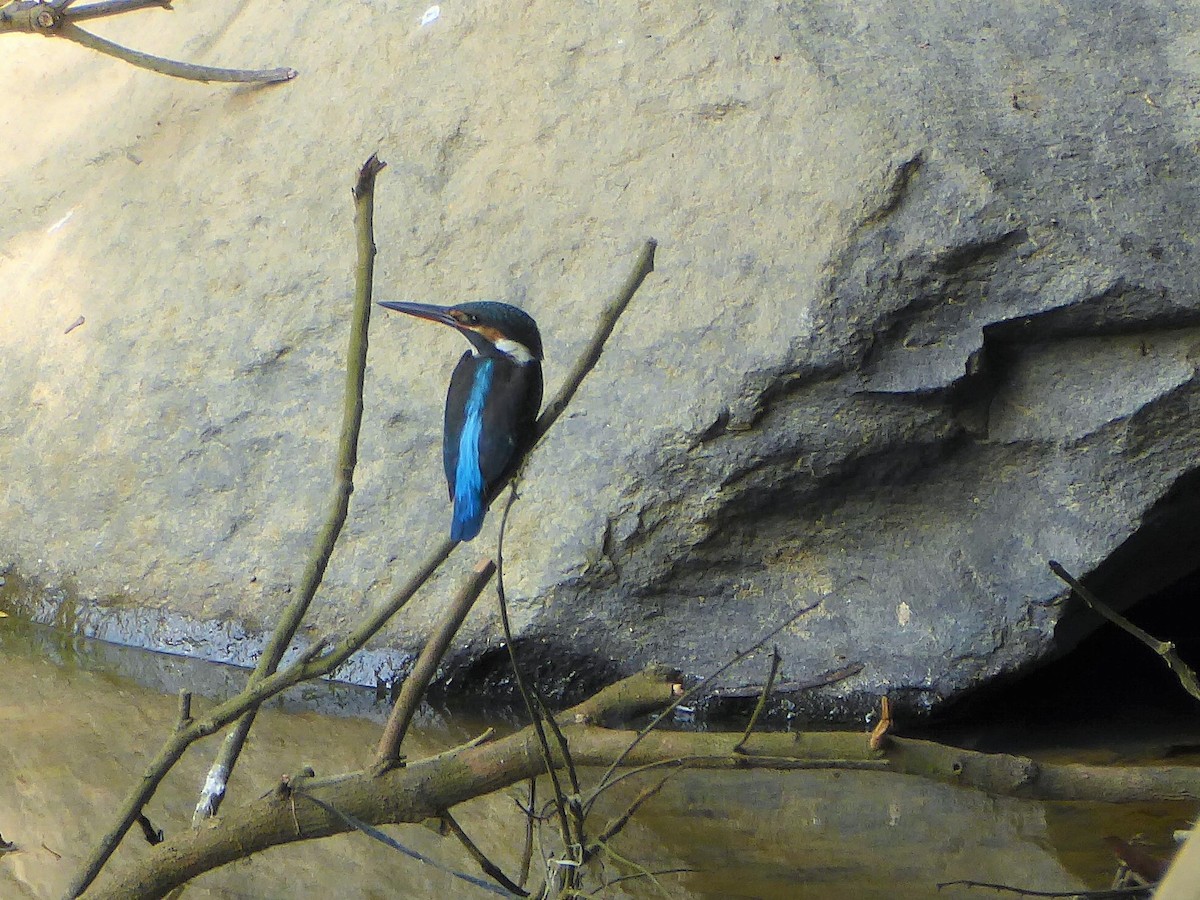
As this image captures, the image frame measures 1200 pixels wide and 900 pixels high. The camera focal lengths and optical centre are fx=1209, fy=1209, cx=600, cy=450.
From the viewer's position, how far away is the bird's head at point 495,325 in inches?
72.4

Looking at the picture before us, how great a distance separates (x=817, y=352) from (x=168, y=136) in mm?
2362

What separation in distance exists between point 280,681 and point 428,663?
0.16 meters

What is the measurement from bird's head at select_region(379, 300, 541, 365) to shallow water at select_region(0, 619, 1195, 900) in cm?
97

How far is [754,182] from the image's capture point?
2957 mm

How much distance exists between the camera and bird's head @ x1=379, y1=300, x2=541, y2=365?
1840 mm

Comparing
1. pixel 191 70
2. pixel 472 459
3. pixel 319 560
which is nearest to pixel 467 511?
pixel 472 459

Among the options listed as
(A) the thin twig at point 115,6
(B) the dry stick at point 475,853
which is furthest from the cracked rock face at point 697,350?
(B) the dry stick at point 475,853

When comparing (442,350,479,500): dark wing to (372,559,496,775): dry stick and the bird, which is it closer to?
the bird

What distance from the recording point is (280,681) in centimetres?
129

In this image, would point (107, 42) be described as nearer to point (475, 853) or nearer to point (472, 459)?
point (472, 459)

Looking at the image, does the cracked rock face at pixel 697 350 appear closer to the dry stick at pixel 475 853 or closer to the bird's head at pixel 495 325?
the bird's head at pixel 495 325

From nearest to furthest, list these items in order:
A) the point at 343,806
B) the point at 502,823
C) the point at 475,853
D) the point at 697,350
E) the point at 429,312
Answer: the point at 343,806
the point at 475,853
the point at 429,312
the point at 502,823
the point at 697,350

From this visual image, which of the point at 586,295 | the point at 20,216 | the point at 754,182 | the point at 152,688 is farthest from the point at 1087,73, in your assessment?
the point at 20,216

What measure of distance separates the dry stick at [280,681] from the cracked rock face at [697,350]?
53.7 inches
